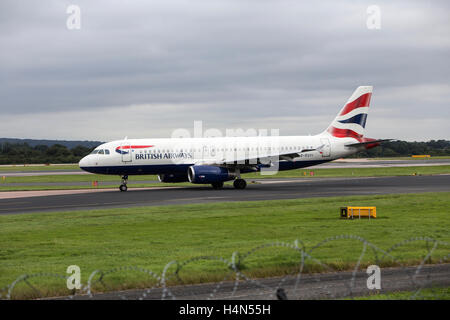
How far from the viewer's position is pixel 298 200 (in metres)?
39.3

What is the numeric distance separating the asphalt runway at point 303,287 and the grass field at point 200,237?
838mm

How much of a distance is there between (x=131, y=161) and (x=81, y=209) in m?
15.9

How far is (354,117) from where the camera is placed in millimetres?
59156

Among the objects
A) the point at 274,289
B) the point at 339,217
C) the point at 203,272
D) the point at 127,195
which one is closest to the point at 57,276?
the point at 203,272

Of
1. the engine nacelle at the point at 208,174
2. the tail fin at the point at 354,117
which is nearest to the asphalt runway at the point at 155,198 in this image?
the engine nacelle at the point at 208,174

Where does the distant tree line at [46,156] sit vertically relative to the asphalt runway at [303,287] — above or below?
above

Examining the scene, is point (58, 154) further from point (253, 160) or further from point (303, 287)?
point (303, 287)

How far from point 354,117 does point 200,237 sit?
38756 millimetres

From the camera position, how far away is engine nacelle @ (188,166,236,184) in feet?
163

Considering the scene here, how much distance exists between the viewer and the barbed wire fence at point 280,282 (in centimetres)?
1437

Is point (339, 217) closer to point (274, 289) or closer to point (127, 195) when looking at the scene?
point (274, 289)

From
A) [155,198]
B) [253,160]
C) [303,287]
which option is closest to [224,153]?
[253,160]

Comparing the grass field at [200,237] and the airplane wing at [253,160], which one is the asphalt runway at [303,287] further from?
the airplane wing at [253,160]

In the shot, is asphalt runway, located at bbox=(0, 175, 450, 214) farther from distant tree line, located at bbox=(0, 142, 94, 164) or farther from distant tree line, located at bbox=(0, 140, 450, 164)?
distant tree line, located at bbox=(0, 142, 94, 164)
